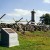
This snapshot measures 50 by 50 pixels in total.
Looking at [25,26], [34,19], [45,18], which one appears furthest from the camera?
[45,18]

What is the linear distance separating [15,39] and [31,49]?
2300 mm

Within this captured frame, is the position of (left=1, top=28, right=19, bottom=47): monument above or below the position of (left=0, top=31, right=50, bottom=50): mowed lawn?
above

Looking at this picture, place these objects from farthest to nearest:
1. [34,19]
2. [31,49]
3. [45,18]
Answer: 1. [45,18]
2. [34,19]
3. [31,49]

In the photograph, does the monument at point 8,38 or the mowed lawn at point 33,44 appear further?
the monument at point 8,38

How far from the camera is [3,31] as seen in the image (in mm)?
19250

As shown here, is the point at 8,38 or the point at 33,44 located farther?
the point at 33,44

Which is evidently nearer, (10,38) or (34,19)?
(10,38)

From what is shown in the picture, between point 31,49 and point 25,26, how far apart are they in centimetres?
3790

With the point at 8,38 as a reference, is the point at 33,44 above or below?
below

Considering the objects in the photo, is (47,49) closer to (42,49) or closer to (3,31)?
(42,49)

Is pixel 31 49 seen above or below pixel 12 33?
below

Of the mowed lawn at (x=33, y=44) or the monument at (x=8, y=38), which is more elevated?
the monument at (x=8, y=38)

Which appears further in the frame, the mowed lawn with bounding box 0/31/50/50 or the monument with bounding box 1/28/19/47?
the monument with bounding box 1/28/19/47

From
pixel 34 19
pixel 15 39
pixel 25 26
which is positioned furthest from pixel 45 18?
pixel 15 39
